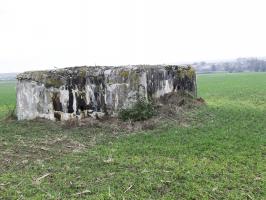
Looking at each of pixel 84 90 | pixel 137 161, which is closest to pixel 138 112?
pixel 84 90

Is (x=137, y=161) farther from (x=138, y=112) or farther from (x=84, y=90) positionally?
(x=84, y=90)

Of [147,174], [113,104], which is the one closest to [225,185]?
[147,174]

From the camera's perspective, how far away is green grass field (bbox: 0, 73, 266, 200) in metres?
6.44

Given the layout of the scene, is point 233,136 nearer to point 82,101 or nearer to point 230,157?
point 230,157

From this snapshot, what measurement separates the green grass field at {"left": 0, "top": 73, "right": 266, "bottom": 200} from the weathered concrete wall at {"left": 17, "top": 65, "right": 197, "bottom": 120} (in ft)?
3.17

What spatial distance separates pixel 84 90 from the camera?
497 inches

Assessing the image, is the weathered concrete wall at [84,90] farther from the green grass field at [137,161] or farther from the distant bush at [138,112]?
the green grass field at [137,161]

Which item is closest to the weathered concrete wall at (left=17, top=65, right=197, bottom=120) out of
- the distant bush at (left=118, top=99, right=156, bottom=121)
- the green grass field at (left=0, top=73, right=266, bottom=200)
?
the distant bush at (left=118, top=99, right=156, bottom=121)

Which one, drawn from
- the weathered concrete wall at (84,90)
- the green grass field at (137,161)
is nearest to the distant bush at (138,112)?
the weathered concrete wall at (84,90)

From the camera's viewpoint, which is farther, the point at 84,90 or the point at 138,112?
the point at 84,90

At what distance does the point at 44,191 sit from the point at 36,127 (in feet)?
17.9

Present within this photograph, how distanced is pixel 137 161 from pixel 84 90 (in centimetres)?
508

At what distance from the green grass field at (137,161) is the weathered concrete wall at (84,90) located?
0.97 m

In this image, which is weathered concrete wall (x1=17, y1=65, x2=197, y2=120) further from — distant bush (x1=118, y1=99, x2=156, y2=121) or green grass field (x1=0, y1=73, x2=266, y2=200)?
green grass field (x1=0, y1=73, x2=266, y2=200)
